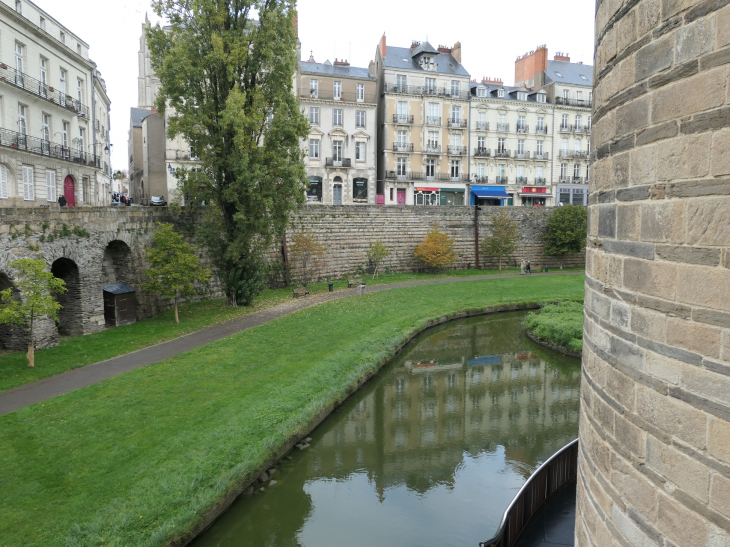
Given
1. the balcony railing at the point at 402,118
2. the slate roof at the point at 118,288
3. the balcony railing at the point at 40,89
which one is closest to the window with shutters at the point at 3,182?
the balcony railing at the point at 40,89

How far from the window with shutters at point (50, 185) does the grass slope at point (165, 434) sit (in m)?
13.0

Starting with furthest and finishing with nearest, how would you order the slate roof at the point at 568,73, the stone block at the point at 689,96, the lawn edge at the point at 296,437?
the slate roof at the point at 568,73 → the lawn edge at the point at 296,437 → the stone block at the point at 689,96

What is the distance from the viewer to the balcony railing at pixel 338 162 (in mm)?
37219

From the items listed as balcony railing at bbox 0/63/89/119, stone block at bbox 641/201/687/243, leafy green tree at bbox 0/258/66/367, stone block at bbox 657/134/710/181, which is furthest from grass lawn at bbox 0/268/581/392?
stone block at bbox 657/134/710/181

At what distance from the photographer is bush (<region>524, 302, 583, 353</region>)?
58.9ft

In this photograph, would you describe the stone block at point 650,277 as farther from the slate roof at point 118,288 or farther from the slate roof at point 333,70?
the slate roof at point 333,70

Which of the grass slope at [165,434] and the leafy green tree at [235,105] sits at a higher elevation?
the leafy green tree at [235,105]

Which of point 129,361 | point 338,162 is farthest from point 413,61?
point 129,361

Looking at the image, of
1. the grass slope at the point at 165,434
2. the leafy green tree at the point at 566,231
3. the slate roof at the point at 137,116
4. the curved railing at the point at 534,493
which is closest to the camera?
the curved railing at the point at 534,493

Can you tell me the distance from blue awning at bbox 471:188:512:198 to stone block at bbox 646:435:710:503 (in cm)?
3946

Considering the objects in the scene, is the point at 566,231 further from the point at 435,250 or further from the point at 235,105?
A: the point at 235,105

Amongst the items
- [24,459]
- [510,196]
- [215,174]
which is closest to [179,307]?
[215,174]

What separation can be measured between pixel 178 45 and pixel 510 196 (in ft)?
99.3

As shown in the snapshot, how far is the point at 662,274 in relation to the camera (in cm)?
267
